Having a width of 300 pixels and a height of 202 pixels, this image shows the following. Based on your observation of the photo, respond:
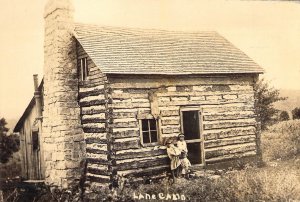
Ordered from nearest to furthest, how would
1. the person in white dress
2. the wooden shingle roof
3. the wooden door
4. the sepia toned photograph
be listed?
the sepia toned photograph < the wooden shingle roof < the person in white dress < the wooden door

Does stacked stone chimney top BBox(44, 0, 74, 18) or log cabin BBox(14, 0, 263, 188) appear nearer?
log cabin BBox(14, 0, 263, 188)

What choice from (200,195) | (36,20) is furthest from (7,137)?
(200,195)

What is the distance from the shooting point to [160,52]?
33.7 ft

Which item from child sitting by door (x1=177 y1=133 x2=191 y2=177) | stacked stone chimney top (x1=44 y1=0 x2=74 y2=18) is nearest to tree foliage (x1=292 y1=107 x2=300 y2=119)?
child sitting by door (x1=177 y1=133 x2=191 y2=177)

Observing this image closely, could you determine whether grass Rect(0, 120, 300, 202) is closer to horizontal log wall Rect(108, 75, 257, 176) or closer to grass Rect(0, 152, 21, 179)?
horizontal log wall Rect(108, 75, 257, 176)

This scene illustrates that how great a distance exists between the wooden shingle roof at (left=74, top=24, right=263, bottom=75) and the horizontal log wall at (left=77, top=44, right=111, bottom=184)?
0.38 meters

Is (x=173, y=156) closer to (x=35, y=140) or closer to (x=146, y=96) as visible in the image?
(x=146, y=96)

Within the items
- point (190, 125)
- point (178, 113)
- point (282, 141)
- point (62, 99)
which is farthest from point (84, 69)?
point (282, 141)

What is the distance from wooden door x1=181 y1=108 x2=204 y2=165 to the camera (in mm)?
10312

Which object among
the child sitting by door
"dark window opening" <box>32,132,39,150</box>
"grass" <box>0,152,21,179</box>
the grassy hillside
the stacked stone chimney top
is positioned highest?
the stacked stone chimney top

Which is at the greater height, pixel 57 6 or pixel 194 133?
pixel 57 6

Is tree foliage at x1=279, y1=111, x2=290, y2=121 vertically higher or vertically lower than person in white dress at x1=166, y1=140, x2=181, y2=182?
higher

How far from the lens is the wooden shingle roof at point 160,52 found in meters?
9.36

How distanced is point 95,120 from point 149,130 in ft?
4.17
